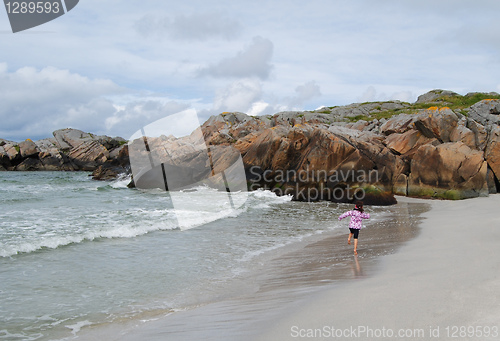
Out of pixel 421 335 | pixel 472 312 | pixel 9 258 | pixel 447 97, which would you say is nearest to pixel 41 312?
pixel 9 258

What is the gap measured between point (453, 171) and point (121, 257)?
18.4 metres

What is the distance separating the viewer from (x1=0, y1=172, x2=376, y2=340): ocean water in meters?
6.00

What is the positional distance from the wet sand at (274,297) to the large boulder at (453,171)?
11889mm

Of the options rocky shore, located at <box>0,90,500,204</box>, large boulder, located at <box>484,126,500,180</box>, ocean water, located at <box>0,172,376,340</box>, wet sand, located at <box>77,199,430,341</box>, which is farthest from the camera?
large boulder, located at <box>484,126,500,180</box>

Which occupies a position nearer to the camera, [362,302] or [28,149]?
[362,302]

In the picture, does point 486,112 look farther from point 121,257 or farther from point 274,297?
point 121,257

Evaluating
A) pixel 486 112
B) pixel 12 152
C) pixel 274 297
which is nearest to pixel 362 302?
pixel 274 297

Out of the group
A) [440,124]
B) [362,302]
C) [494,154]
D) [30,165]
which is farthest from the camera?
[30,165]

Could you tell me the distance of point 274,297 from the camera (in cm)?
616

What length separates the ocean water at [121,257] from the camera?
236 inches

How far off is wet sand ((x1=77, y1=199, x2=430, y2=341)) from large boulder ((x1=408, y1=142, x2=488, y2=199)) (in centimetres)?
1189

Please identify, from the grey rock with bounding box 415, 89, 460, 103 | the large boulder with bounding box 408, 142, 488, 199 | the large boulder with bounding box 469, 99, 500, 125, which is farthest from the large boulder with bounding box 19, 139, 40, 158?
the grey rock with bounding box 415, 89, 460, 103

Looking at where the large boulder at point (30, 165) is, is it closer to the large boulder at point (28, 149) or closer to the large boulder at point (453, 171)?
the large boulder at point (28, 149)

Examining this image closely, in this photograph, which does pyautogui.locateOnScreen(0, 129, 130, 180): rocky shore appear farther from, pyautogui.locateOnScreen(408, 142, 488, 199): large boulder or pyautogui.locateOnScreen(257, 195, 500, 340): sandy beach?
pyautogui.locateOnScreen(257, 195, 500, 340): sandy beach
